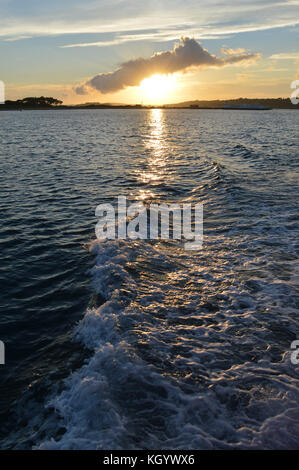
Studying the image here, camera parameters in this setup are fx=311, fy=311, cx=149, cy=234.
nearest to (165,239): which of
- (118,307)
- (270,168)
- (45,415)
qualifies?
(118,307)

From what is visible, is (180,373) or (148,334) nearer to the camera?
(180,373)

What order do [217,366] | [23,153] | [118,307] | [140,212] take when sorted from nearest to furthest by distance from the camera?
[217,366], [118,307], [140,212], [23,153]

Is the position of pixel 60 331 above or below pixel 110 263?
below

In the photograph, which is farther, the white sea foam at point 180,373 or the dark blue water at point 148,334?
the dark blue water at point 148,334

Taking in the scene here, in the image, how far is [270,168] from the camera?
30797mm

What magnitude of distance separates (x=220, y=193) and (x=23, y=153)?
1178 inches

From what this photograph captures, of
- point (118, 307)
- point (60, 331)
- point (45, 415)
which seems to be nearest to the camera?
point (45, 415)

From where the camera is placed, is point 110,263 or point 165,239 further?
point 165,239

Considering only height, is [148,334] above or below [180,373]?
above

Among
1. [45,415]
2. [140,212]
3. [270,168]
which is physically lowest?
[45,415]

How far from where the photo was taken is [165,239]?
14859mm

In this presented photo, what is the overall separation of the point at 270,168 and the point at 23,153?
3098 centimetres

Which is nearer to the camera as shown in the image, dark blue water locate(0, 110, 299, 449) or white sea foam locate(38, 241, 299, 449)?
white sea foam locate(38, 241, 299, 449)
